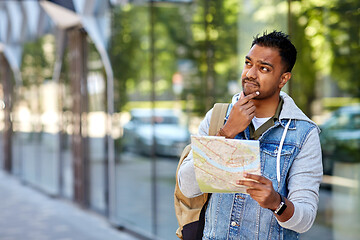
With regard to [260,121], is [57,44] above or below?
above

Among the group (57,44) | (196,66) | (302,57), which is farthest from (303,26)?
(57,44)

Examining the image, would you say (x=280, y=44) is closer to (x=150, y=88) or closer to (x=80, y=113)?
(x=150, y=88)

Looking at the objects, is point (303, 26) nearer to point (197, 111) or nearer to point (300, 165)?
point (197, 111)

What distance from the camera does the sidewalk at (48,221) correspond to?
736 centimetres

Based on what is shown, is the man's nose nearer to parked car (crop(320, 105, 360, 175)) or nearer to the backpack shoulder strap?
the backpack shoulder strap

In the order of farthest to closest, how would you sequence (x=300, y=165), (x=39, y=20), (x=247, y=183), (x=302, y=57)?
(x=39, y=20) → (x=302, y=57) → (x=300, y=165) → (x=247, y=183)

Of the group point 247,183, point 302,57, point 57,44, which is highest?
point 57,44

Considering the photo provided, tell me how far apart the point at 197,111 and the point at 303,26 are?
5.50 ft

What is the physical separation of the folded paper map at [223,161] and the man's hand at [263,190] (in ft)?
0.10

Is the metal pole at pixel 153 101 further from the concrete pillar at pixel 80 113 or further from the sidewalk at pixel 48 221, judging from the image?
the concrete pillar at pixel 80 113

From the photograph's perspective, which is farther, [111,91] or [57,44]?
[57,44]

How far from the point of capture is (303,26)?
175 inches

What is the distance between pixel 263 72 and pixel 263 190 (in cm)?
47

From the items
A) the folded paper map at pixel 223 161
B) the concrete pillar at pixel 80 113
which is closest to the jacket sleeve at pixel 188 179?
the folded paper map at pixel 223 161
